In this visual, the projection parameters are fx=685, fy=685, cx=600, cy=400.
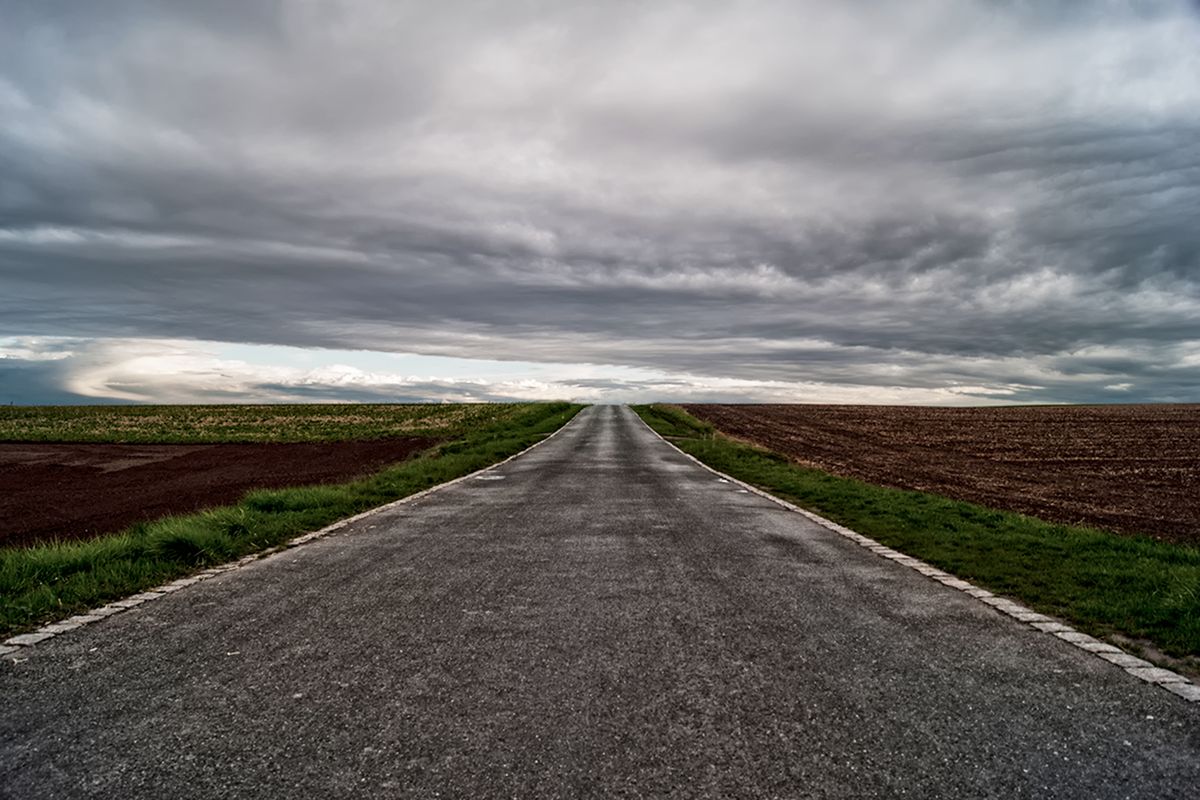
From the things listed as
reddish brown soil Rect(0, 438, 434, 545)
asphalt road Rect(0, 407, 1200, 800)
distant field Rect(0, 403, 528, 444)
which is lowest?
reddish brown soil Rect(0, 438, 434, 545)

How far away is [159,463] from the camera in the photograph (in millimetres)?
32719

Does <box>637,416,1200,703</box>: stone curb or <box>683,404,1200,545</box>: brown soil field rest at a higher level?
<box>637,416,1200,703</box>: stone curb

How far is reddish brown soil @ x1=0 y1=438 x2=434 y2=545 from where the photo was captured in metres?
18.0

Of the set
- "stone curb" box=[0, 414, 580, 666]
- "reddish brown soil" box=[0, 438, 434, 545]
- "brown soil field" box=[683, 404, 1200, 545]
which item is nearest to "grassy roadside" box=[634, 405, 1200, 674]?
"brown soil field" box=[683, 404, 1200, 545]

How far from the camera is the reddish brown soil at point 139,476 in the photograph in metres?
18.0

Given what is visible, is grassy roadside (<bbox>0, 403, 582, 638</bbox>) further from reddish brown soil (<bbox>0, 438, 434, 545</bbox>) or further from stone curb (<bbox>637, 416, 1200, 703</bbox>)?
stone curb (<bbox>637, 416, 1200, 703</bbox>)

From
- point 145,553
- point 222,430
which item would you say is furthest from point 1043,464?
point 222,430

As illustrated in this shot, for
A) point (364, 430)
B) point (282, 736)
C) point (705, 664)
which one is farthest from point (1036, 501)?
point (364, 430)

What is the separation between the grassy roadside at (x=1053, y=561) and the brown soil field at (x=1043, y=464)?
13.2 feet

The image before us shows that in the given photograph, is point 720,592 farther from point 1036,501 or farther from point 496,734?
point 1036,501

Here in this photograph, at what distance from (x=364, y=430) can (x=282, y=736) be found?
167 ft

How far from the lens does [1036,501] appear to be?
774 inches

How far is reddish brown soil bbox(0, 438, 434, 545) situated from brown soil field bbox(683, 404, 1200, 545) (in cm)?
2094

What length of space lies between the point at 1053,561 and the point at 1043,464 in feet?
83.0
